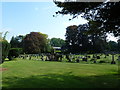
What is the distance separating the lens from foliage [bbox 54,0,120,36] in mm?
9953

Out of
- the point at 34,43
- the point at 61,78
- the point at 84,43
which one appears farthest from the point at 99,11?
the point at 34,43

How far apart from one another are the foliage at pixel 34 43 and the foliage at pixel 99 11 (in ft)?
193

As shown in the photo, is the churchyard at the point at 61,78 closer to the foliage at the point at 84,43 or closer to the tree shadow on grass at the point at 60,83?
the tree shadow on grass at the point at 60,83

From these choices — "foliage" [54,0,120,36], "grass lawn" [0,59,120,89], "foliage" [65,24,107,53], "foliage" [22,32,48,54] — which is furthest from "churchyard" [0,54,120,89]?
"foliage" [22,32,48,54]

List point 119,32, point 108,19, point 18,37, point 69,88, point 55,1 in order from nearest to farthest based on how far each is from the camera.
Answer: point 69,88 < point 108,19 < point 55,1 < point 119,32 < point 18,37

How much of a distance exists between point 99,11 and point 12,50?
22.1 meters

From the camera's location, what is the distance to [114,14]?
983 cm

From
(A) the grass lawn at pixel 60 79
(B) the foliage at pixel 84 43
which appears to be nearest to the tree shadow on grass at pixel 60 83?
(A) the grass lawn at pixel 60 79

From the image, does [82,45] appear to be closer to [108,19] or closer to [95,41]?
[95,41]

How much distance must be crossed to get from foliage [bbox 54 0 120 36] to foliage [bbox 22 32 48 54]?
58.8 metres

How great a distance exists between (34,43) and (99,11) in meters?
60.9

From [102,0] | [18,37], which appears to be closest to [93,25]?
[102,0]

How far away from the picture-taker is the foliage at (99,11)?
9953mm

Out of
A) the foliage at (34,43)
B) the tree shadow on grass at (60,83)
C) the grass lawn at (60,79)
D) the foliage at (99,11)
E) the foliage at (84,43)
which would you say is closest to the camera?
the tree shadow on grass at (60,83)
